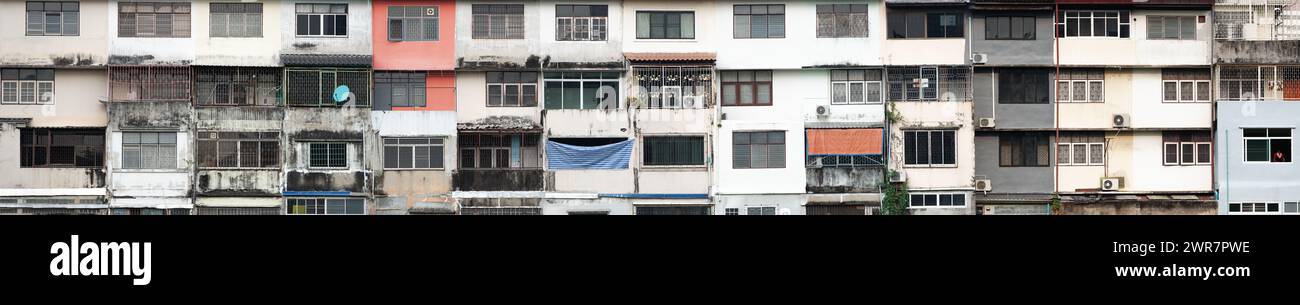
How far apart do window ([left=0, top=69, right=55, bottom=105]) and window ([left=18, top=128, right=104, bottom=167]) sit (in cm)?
48

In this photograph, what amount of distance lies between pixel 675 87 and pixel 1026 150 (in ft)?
18.9

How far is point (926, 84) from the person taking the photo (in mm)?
21531

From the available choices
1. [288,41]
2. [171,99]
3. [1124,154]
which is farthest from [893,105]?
[171,99]

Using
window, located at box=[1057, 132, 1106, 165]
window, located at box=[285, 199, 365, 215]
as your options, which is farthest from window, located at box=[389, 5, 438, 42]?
window, located at box=[1057, 132, 1106, 165]

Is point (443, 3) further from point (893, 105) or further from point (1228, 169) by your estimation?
point (1228, 169)

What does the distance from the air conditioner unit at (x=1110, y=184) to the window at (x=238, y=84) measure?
43.7ft

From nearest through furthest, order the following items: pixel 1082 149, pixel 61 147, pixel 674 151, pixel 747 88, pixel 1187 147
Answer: pixel 674 151 → pixel 61 147 → pixel 747 88 → pixel 1082 149 → pixel 1187 147

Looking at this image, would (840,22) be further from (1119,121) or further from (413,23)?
(413,23)

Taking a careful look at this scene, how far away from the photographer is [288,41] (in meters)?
21.4

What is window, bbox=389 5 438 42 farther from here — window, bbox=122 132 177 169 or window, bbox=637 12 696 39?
window, bbox=122 132 177 169

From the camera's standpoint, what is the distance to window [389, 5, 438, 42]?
70.8 feet

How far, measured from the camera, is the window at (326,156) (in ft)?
69.6

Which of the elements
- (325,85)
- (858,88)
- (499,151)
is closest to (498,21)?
(499,151)

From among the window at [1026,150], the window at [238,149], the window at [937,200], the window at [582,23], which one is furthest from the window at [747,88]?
the window at [238,149]
